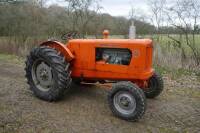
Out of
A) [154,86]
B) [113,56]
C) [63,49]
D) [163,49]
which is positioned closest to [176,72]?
[163,49]

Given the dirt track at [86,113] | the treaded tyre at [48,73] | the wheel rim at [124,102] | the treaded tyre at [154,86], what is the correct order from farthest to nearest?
the treaded tyre at [154,86]
the treaded tyre at [48,73]
the wheel rim at [124,102]
the dirt track at [86,113]

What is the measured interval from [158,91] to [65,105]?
1895 mm

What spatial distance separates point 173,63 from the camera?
35.4 feet

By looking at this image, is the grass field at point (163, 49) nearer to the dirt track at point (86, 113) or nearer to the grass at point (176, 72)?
the grass at point (176, 72)

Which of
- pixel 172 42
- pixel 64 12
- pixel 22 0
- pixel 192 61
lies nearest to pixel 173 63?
pixel 192 61

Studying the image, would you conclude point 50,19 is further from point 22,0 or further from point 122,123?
point 122,123

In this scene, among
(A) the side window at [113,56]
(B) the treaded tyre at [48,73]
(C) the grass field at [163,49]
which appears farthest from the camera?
(C) the grass field at [163,49]

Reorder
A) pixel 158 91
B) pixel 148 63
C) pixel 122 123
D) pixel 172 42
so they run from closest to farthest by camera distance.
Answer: pixel 122 123
pixel 148 63
pixel 158 91
pixel 172 42

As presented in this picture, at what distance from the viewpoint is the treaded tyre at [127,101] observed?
5234 mm

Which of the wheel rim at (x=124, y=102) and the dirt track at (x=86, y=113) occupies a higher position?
the wheel rim at (x=124, y=102)

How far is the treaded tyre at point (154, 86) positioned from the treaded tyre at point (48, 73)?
5.38ft

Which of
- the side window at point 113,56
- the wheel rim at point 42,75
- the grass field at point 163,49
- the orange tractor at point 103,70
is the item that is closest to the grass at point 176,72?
the grass field at point 163,49

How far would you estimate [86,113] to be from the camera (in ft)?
18.6

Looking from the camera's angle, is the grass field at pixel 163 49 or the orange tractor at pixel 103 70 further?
the grass field at pixel 163 49
